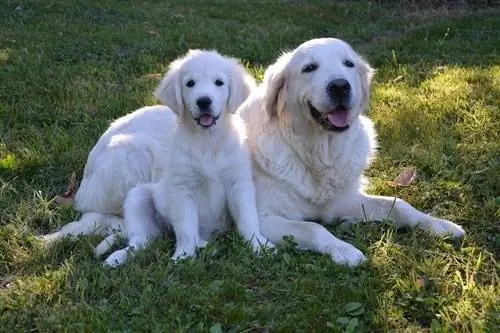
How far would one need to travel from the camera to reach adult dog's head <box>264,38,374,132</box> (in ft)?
10.7

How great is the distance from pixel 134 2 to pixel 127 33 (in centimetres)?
316

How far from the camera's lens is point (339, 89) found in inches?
127

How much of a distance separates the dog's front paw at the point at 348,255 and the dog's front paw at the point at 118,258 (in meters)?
0.99

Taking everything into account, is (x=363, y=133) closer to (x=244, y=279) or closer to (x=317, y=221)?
(x=317, y=221)

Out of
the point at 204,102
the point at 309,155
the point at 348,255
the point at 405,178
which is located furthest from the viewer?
the point at 405,178

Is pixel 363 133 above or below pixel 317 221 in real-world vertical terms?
above

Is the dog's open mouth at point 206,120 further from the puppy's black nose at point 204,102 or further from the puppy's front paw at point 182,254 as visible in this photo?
the puppy's front paw at point 182,254

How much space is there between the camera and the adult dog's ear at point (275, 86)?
3.56 m

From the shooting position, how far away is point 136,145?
3.81m

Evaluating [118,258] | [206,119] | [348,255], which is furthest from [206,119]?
[348,255]

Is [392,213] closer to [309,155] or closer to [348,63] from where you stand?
[309,155]

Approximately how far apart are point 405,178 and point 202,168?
4.40 ft

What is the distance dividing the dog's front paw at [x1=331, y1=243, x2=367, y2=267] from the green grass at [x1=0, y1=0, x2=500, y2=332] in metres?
0.05

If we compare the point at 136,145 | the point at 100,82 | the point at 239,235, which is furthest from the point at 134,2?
the point at 239,235
